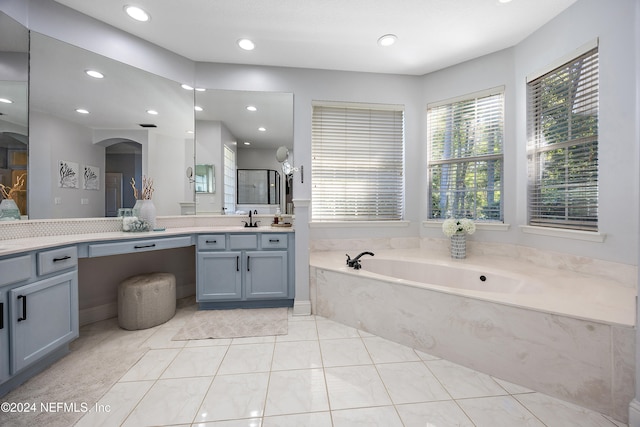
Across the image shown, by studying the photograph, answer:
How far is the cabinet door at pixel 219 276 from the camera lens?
8.02ft

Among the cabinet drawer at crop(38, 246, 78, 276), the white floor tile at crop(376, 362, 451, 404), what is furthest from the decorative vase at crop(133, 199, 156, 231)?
the white floor tile at crop(376, 362, 451, 404)

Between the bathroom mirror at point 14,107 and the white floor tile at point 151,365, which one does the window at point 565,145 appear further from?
the bathroom mirror at point 14,107

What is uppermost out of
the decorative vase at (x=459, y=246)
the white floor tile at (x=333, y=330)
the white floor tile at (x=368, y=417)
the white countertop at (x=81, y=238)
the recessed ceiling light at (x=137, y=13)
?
the recessed ceiling light at (x=137, y=13)

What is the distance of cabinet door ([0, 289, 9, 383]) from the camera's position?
1.35 meters

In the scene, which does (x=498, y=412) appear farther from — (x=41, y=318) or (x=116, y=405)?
(x=41, y=318)

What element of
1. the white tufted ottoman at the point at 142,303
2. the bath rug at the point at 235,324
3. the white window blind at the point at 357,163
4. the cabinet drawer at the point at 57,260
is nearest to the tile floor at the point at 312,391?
the bath rug at the point at 235,324

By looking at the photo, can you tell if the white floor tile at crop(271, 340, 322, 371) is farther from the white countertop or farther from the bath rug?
the white countertop

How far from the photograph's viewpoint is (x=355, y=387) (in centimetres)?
148

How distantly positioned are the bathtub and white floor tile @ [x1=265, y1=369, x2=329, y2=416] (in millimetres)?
717

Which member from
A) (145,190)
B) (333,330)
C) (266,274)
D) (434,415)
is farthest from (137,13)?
(434,415)

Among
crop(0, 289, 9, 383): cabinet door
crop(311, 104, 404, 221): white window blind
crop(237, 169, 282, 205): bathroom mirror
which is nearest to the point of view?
crop(0, 289, 9, 383): cabinet door

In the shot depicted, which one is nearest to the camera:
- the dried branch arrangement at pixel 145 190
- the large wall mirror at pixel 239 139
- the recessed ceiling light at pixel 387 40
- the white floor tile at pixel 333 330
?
the white floor tile at pixel 333 330

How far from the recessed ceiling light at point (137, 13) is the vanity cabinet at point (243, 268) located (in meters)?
1.95

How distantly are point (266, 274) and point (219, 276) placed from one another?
1.51 ft
